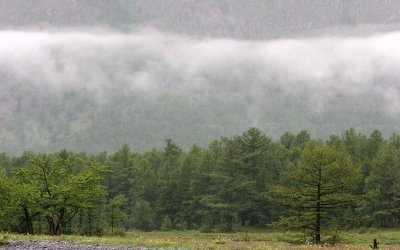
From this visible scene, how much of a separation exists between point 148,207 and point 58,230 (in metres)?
58.0

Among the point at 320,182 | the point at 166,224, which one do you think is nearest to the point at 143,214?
the point at 166,224

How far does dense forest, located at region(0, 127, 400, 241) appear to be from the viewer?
5041 centimetres

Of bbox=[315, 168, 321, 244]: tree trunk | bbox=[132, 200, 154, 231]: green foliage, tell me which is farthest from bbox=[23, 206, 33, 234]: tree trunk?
bbox=[132, 200, 154, 231]: green foliage

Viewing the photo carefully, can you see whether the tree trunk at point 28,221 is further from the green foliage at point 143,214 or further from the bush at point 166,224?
Answer: the green foliage at point 143,214

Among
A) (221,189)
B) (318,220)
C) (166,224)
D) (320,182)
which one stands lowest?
(166,224)

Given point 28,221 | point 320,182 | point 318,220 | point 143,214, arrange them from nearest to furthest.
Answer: point 318,220 < point 320,182 < point 28,221 < point 143,214

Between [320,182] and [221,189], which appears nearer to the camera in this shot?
[320,182]

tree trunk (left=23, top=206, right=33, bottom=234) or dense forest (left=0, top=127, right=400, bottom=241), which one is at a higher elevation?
dense forest (left=0, top=127, right=400, bottom=241)

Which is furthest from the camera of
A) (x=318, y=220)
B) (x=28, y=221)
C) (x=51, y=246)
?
(x=28, y=221)

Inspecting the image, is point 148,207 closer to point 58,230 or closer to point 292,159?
point 292,159

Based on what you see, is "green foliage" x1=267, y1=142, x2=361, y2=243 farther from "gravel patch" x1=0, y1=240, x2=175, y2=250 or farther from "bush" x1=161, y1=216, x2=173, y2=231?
"bush" x1=161, y1=216, x2=173, y2=231

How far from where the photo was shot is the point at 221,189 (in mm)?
98125

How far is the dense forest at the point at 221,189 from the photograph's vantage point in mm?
50406

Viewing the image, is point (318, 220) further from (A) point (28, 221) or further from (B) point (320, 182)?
(A) point (28, 221)
